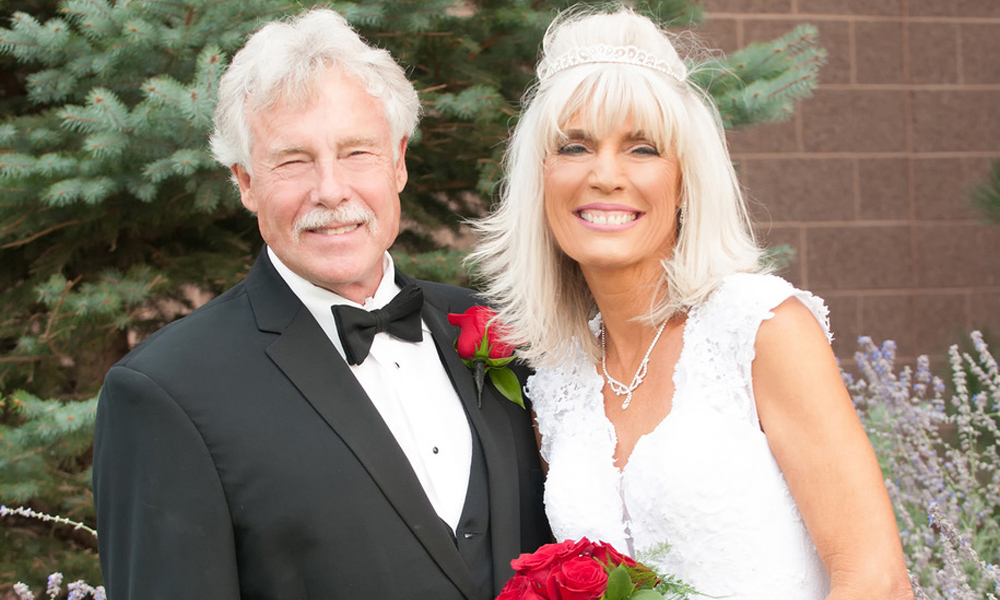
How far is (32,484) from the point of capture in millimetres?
3180

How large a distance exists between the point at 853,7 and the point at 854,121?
2.12 feet

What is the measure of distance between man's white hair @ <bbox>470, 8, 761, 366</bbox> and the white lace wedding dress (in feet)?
0.35

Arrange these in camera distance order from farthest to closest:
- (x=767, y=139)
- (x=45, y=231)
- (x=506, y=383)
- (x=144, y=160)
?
(x=767, y=139)
(x=45, y=231)
(x=144, y=160)
(x=506, y=383)

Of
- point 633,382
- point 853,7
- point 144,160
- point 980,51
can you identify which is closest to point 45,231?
point 144,160

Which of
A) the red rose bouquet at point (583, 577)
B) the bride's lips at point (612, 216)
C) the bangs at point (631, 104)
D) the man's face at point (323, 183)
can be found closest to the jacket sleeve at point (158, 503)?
the man's face at point (323, 183)

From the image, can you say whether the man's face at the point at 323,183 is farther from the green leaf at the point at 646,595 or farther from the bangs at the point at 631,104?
the green leaf at the point at 646,595

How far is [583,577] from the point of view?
180 cm

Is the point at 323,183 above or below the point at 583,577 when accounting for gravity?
above

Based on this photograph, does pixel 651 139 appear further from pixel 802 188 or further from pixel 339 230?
pixel 802 188

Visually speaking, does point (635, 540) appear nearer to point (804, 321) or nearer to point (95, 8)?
point (804, 321)

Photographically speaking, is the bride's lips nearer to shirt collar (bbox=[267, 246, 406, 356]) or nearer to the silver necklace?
the silver necklace

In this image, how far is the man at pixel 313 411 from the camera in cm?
207

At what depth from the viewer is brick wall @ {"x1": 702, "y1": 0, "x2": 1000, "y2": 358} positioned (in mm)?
5703

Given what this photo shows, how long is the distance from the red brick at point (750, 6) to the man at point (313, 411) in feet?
11.0
